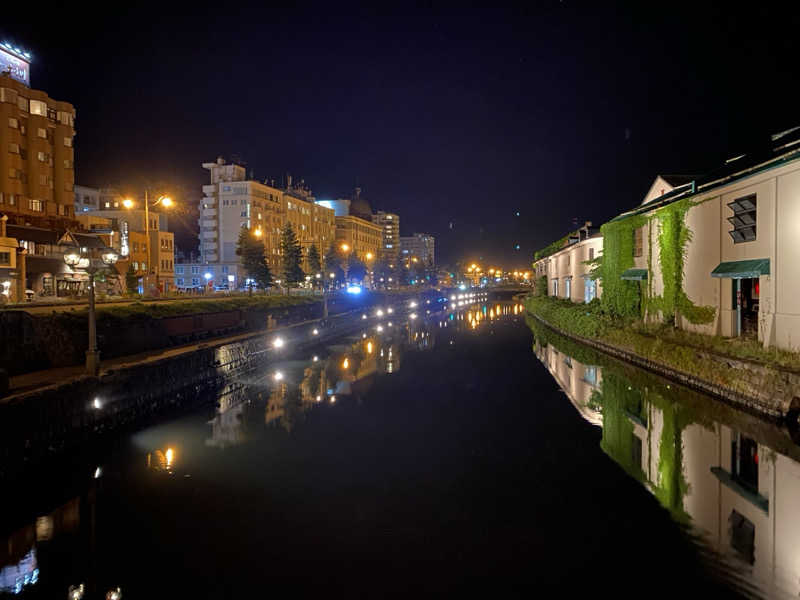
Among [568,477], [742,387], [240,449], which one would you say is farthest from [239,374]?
[742,387]

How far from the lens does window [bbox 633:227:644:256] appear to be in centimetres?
2848

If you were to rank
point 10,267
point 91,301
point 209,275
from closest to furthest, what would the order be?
point 91,301 → point 10,267 → point 209,275

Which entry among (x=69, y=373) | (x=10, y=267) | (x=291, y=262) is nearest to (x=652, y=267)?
(x=69, y=373)

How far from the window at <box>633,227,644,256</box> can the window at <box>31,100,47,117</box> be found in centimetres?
5752

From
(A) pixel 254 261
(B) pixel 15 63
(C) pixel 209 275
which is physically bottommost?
(C) pixel 209 275

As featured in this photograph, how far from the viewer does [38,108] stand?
55969 millimetres

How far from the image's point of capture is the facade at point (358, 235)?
126m

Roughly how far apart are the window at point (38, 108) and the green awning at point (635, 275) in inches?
2273

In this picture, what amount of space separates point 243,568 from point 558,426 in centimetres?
973

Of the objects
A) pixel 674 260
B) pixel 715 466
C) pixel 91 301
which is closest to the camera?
pixel 715 466

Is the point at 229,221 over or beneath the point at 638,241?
over

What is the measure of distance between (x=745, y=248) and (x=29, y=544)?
66.5 feet

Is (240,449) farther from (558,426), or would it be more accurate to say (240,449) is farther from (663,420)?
(663,420)

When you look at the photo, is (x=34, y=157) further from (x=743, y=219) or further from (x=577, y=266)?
(x=743, y=219)
